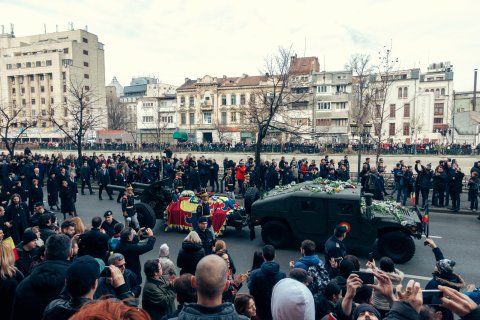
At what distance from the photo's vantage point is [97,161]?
2195 centimetres

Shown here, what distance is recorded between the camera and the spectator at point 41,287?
358 centimetres

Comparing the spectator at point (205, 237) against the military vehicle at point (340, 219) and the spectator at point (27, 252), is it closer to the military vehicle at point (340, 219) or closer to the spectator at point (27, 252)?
the military vehicle at point (340, 219)

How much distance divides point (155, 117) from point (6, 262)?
6282 centimetres

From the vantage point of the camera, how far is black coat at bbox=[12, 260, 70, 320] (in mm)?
3574

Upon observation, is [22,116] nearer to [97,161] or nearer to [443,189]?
[97,161]

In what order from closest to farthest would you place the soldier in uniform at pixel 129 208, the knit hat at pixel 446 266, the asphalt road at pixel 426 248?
the knit hat at pixel 446 266 → the asphalt road at pixel 426 248 → the soldier in uniform at pixel 129 208

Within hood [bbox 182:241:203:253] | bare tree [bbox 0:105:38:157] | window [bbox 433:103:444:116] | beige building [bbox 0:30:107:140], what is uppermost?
beige building [bbox 0:30:107:140]

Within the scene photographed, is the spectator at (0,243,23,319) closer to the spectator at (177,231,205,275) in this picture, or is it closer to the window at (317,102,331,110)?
the spectator at (177,231,205,275)

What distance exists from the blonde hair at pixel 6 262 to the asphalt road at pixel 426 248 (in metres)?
4.65

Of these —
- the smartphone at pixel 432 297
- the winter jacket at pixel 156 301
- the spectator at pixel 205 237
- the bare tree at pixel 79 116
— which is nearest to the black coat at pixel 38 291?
the winter jacket at pixel 156 301

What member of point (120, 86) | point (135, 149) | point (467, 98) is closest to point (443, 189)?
point (135, 149)

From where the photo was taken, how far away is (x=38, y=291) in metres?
3.65

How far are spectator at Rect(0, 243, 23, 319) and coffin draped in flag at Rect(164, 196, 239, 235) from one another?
272 inches

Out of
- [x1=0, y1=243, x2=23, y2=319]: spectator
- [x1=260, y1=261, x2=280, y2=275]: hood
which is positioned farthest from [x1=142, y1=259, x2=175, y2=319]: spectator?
[x1=0, y1=243, x2=23, y2=319]: spectator
